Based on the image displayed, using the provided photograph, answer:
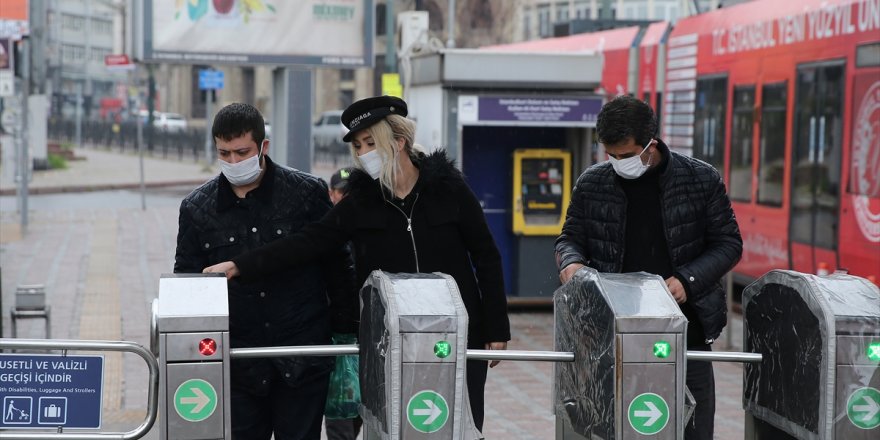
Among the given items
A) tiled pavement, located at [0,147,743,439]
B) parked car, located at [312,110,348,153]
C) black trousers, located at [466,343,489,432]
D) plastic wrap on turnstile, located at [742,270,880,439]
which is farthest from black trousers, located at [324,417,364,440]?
parked car, located at [312,110,348,153]

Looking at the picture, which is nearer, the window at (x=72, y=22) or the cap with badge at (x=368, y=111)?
the cap with badge at (x=368, y=111)

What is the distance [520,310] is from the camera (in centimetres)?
1322

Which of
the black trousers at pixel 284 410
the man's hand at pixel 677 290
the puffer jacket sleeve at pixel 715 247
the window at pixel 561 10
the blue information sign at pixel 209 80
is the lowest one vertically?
the black trousers at pixel 284 410

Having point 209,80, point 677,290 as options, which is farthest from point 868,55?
point 209,80

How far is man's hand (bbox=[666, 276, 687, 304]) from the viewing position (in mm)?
4582

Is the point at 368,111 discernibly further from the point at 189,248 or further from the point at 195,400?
the point at 195,400

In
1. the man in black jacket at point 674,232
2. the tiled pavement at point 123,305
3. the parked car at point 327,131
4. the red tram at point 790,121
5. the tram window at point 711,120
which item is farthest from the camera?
the parked car at point 327,131

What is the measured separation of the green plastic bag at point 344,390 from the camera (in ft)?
16.3

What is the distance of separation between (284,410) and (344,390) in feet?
0.78

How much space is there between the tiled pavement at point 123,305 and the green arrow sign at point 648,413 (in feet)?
12.6

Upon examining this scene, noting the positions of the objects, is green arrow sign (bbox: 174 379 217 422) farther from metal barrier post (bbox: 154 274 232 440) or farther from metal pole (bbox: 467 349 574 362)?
metal pole (bbox: 467 349 574 362)

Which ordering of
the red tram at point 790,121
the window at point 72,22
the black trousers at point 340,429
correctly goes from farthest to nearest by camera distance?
the window at point 72,22
the red tram at point 790,121
the black trousers at point 340,429

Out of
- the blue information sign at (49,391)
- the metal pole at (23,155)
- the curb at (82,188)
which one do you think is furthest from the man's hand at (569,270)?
the curb at (82,188)

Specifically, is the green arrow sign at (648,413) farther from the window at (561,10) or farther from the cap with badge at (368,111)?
the window at (561,10)
